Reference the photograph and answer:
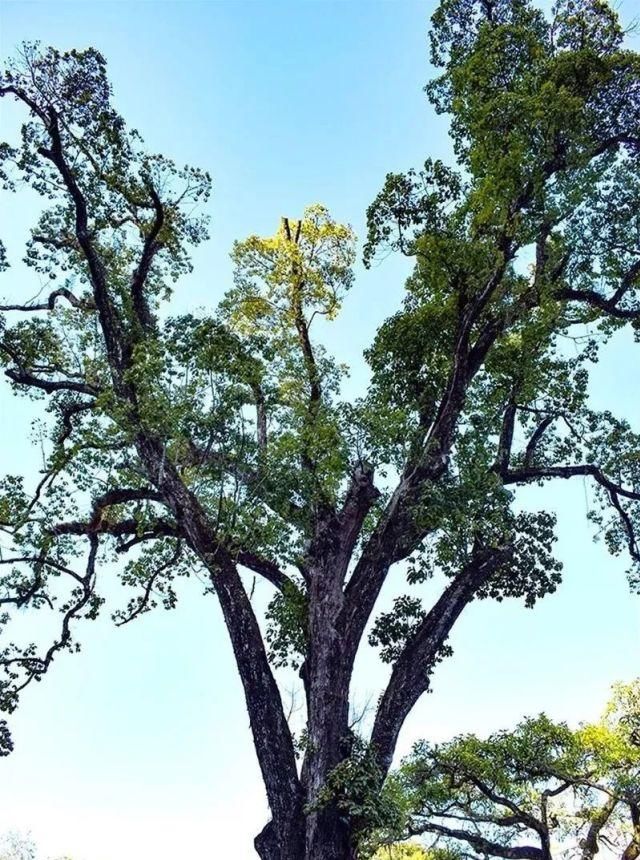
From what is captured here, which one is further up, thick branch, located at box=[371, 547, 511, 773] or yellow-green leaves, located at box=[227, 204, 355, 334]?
yellow-green leaves, located at box=[227, 204, 355, 334]

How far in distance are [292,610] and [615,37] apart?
7.32m

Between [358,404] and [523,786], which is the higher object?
[358,404]

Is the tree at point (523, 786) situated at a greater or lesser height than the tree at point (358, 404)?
lesser

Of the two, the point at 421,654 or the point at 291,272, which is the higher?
the point at 291,272

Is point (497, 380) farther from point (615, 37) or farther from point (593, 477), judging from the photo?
point (615, 37)

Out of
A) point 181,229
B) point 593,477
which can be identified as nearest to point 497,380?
→ point 593,477

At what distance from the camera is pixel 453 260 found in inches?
303

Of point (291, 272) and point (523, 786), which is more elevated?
point (291, 272)

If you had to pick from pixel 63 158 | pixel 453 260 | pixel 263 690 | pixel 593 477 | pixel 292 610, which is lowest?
pixel 263 690

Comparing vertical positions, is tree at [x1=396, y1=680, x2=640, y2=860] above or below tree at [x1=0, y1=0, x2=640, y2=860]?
below

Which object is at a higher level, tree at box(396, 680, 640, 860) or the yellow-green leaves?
the yellow-green leaves

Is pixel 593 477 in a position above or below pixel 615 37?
below

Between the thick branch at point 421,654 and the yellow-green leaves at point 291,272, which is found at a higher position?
the yellow-green leaves at point 291,272

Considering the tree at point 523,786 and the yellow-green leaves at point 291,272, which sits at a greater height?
the yellow-green leaves at point 291,272
